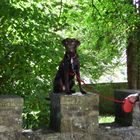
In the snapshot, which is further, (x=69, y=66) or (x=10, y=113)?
(x=69, y=66)

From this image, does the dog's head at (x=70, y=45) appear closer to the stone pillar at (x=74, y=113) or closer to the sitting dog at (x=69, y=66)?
the sitting dog at (x=69, y=66)

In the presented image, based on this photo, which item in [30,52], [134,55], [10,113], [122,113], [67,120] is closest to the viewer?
[10,113]

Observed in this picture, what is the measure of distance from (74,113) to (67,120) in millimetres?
117

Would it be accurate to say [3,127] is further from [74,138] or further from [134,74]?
[134,74]

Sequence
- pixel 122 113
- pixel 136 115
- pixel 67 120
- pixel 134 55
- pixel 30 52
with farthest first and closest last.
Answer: pixel 134 55, pixel 30 52, pixel 122 113, pixel 136 115, pixel 67 120

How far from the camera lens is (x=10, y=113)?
4.23 m

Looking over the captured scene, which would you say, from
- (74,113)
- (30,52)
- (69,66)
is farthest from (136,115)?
(30,52)

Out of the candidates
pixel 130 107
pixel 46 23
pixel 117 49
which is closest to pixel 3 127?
pixel 130 107

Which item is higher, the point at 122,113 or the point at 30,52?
the point at 30,52

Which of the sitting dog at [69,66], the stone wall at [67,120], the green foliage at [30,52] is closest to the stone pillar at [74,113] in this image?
the stone wall at [67,120]

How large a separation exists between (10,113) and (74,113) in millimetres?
758

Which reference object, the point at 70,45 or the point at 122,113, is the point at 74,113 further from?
the point at 122,113

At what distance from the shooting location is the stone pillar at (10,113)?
165 inches

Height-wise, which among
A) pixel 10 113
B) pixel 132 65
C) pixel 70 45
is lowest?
pixel 10 113
